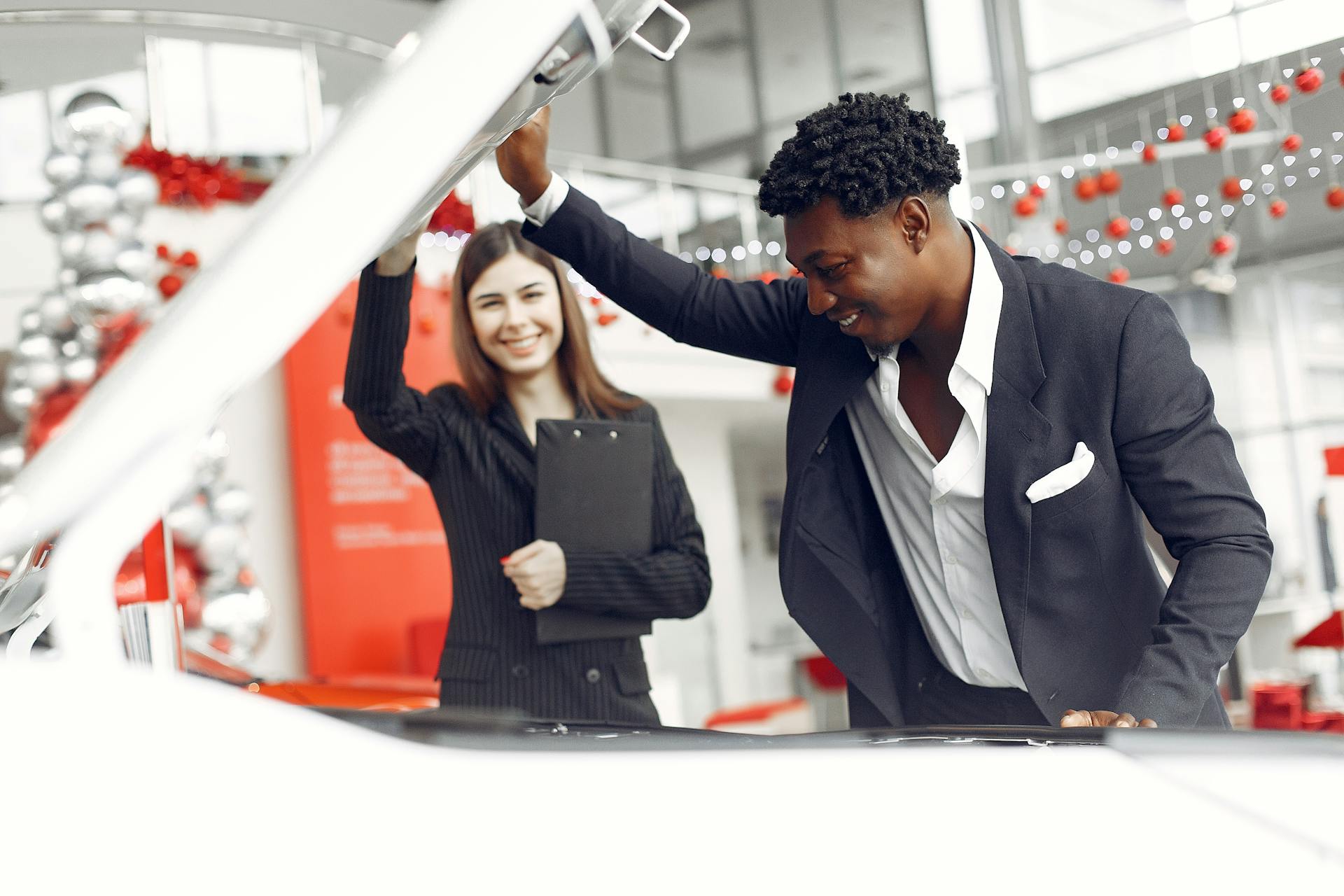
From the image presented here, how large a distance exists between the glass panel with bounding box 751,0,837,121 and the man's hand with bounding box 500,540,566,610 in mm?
8404

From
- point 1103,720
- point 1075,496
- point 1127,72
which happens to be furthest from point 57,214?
point 1127,72

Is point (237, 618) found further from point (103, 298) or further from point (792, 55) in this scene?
point (792, 55)

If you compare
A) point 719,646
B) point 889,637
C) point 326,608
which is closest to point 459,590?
point 889,637

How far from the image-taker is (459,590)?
1.53 m

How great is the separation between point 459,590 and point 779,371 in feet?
21.7

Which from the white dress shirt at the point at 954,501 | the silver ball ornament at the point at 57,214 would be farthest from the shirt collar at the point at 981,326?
the silver ball ornament at the point at 57,214

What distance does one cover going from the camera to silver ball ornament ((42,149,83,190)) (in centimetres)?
443

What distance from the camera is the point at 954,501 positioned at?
1184mm

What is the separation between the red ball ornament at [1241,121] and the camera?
371cm

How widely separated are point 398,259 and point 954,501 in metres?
0.64

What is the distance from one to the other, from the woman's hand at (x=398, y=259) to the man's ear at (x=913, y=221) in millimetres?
503

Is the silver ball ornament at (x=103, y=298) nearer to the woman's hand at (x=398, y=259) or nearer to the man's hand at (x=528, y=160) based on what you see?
the woman's hand at (x=398, y=259)

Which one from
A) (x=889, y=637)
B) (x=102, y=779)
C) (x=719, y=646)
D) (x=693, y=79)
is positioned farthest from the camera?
(x=693, y=79)

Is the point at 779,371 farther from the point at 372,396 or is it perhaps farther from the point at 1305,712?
the point at 372,396
